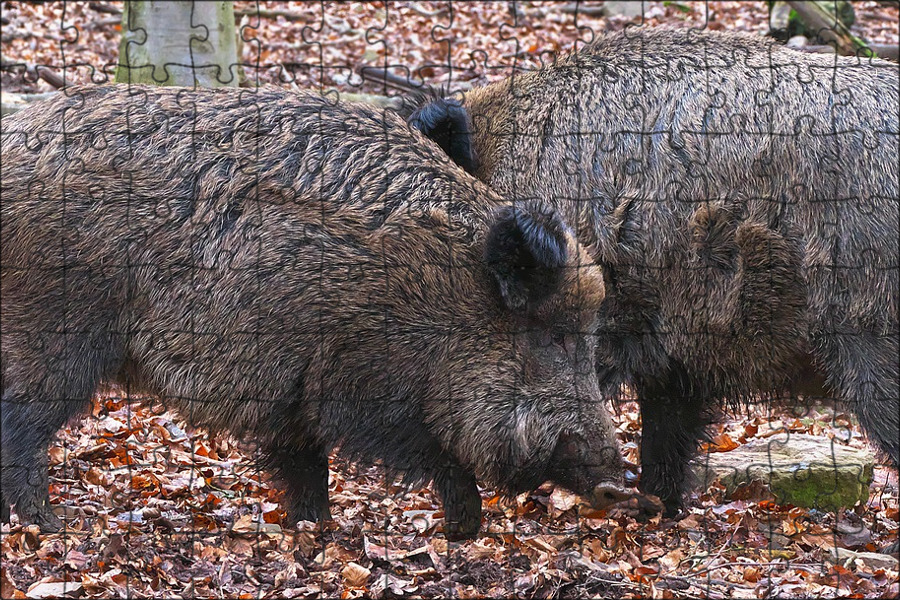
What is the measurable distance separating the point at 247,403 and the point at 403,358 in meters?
0.78

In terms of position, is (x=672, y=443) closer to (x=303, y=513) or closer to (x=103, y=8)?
(x=303, y=513)

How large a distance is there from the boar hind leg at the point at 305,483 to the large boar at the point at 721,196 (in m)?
1.57

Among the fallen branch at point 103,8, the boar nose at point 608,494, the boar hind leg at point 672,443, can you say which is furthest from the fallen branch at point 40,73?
the boar nose at point 608,494

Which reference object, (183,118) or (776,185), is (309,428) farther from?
(776,185)

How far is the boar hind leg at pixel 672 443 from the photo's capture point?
Answer: 605cm

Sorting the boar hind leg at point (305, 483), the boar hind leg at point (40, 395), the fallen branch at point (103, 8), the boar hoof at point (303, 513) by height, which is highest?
the fallen branch at point (103, 8)

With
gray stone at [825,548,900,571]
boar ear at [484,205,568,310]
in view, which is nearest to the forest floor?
gray stone at [825,548,900,571]

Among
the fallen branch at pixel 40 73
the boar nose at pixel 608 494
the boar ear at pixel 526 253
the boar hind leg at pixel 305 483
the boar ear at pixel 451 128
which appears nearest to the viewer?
the boar ear at pixel 526 253

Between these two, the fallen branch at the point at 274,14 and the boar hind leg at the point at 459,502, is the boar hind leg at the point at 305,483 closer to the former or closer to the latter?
the boar hind leg at the point at 459,502

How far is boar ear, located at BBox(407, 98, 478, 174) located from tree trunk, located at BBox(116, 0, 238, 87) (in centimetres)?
321

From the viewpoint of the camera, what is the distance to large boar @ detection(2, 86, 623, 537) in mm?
4777

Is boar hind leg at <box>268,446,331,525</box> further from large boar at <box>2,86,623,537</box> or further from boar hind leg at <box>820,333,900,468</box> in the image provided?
boar hind leg at <box>820,333,900,468</box>

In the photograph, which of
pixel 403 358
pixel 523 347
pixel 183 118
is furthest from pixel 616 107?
pixel 183 118

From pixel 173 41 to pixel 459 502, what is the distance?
5287 millimetres
